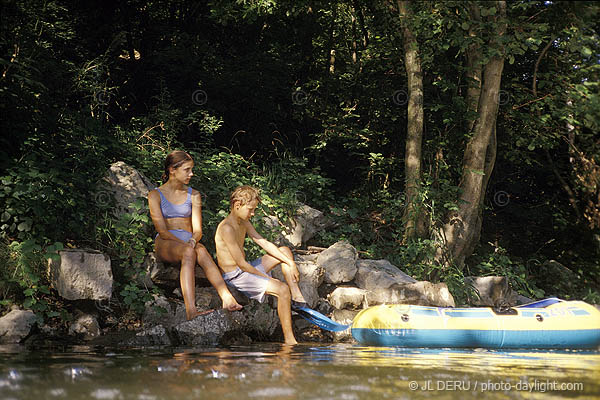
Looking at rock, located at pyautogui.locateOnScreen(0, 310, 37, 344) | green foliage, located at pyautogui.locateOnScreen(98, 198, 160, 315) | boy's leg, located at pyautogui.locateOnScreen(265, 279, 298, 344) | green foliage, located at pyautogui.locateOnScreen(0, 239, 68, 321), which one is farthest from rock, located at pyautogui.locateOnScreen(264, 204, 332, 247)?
rock, located at pyautogui.locateOnScreen(0, 310, 37, 344)

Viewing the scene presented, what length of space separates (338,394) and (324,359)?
161cm

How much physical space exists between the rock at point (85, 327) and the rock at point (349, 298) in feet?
9.12

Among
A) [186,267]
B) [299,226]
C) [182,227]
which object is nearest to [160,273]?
[182,227]

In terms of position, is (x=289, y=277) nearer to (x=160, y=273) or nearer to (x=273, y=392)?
(x=160, y=273)

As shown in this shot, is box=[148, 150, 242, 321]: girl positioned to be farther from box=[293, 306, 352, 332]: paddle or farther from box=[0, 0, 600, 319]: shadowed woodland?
box=[293, 306, 352, 332]: paddle

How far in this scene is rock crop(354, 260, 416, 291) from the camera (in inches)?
299

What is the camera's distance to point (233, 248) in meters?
6.43

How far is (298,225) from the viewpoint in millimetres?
8680

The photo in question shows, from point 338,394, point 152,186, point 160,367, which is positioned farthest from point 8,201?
point 338,394

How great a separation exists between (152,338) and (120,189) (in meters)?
2.16

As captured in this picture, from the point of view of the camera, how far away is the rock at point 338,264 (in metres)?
7.66

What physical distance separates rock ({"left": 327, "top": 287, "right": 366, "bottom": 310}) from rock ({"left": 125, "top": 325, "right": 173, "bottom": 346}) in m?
2.24

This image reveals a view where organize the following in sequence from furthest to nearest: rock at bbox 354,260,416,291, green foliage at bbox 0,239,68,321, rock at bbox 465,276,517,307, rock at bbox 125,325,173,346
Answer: rock at bbox 465,276,517,307
rock at bbox 354,260,416,291
green foliage at bbox 0,239,68,321
rock at bbox 125,325,173,346

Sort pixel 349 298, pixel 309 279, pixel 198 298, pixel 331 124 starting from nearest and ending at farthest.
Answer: pixel 198 298, pixel 309 279, pixel 349 298, pixel 331 124
